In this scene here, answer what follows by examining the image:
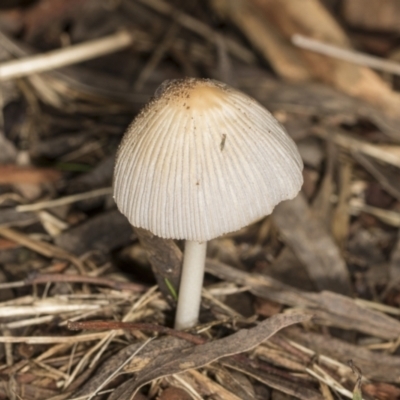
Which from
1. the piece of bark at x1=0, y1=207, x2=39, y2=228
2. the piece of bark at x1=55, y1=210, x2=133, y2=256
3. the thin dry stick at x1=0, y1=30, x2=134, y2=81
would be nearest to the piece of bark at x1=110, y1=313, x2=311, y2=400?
the piece of bark at x1=55, y1=210, x2=133, y2=256

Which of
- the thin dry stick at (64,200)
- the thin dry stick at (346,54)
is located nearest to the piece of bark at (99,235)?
the thin dry stick at (64,200)

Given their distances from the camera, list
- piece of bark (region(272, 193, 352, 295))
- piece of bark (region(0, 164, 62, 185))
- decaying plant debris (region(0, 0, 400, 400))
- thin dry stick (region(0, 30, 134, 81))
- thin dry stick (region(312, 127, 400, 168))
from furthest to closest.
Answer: thin dry stick (region(0, 30, 134, 81)) < thin dry stick (region(312, 127, 400, 168)) < piece of bark (region(0, 164, 62, 185)) < piece of bark (region(272, 193, 352, 295)) < decaying plant debris (region(0, 0, 400, 400))

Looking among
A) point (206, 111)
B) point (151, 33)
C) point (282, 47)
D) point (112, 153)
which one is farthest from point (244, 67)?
point (206, 111)

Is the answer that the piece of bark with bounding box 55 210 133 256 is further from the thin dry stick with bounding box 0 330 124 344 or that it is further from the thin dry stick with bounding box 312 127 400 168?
the thin dry stick with bounding box 312 127 400 168

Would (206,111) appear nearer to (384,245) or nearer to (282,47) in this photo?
(384,245)

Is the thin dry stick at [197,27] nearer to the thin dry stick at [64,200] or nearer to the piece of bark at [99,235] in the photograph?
the thin dry stick at [64,200]

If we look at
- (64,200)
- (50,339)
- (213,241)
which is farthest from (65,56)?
(50,339)
